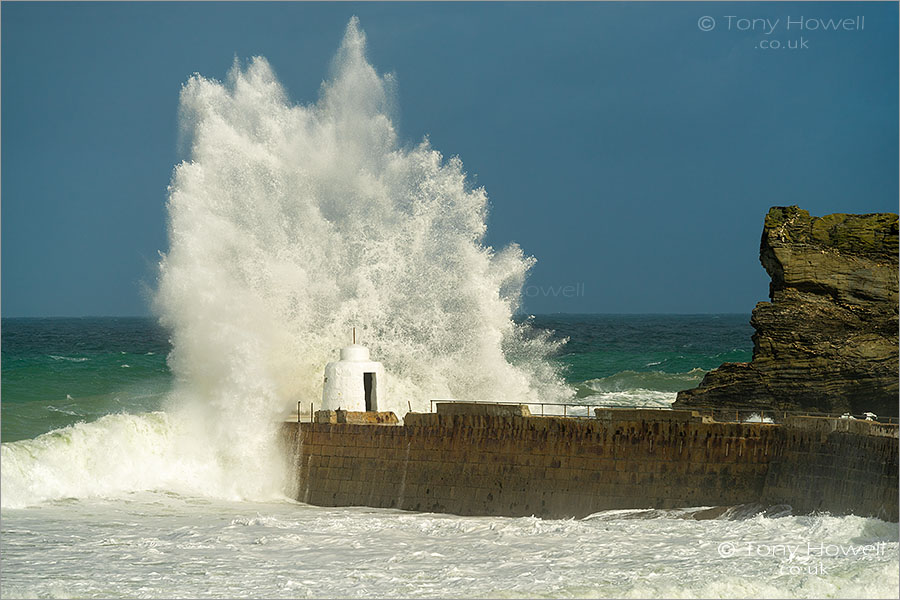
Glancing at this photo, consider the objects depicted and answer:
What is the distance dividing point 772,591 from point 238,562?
663cm

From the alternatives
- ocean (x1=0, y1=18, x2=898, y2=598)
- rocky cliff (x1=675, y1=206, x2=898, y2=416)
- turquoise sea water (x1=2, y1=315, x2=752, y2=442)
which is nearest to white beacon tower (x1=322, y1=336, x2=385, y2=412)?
ocean (x1=0, y1=18, x2=898, y2=598)

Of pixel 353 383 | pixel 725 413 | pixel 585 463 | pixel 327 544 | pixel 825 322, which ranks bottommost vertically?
pixel 327 544

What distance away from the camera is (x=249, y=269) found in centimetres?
2269

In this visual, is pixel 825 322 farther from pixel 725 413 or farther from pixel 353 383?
pixel 353 383

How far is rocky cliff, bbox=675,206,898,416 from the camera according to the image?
2267cm

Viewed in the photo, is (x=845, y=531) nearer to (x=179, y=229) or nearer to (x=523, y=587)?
(x=523, y=587)

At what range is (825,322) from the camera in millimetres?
23141

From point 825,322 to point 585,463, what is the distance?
903 cm

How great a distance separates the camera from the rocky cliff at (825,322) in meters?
22.7

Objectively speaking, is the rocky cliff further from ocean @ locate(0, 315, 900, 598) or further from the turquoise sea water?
the turquoise sea water

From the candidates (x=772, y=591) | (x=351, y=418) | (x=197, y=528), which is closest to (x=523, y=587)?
(x=772, y=591)

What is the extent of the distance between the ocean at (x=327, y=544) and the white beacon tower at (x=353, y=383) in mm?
2056

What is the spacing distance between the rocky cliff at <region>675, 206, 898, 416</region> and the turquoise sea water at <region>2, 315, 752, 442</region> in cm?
904

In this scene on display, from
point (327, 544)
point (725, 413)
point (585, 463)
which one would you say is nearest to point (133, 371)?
point (725, 413)
